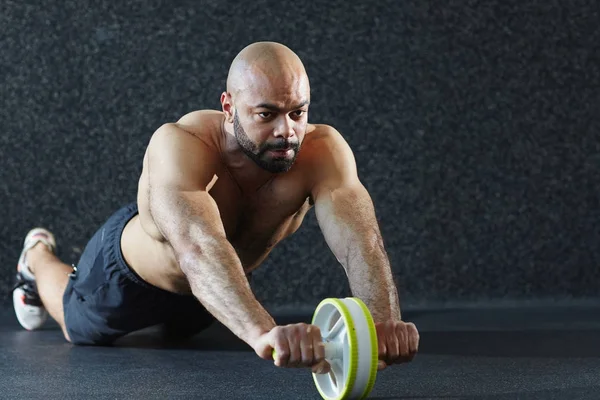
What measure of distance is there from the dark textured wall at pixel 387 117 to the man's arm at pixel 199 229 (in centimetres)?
129

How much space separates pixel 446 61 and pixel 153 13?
0.93m

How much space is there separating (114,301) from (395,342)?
3.22ft

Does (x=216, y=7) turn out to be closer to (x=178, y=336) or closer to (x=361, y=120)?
(x=361, y=120)

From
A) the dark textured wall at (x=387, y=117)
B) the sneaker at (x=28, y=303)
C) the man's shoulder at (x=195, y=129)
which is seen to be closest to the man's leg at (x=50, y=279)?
the sneaker at (x=28, y=303)

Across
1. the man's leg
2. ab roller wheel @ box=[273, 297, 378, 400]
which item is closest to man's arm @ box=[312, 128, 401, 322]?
ab roller wheel @ box=[273, 297, 378, 400]

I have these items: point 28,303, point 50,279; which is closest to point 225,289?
point 50,279

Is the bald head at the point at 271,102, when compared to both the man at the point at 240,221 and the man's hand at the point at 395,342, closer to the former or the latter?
the man at the point at 240,221

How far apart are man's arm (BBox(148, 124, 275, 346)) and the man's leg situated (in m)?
0.84

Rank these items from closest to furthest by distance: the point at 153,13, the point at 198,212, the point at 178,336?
the point at 198,212
the point at 178,336
the point at 153,13

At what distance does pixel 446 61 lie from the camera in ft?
9.86

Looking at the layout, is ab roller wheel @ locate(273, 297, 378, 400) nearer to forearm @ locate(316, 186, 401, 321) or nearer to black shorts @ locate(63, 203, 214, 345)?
forearm @ locate(316, 186, 401, 321)

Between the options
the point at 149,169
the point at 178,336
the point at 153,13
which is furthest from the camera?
the point at 153,13

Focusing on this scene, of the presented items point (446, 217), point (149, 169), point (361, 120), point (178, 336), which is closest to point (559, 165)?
point (446, 217)

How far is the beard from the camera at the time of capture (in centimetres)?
163
